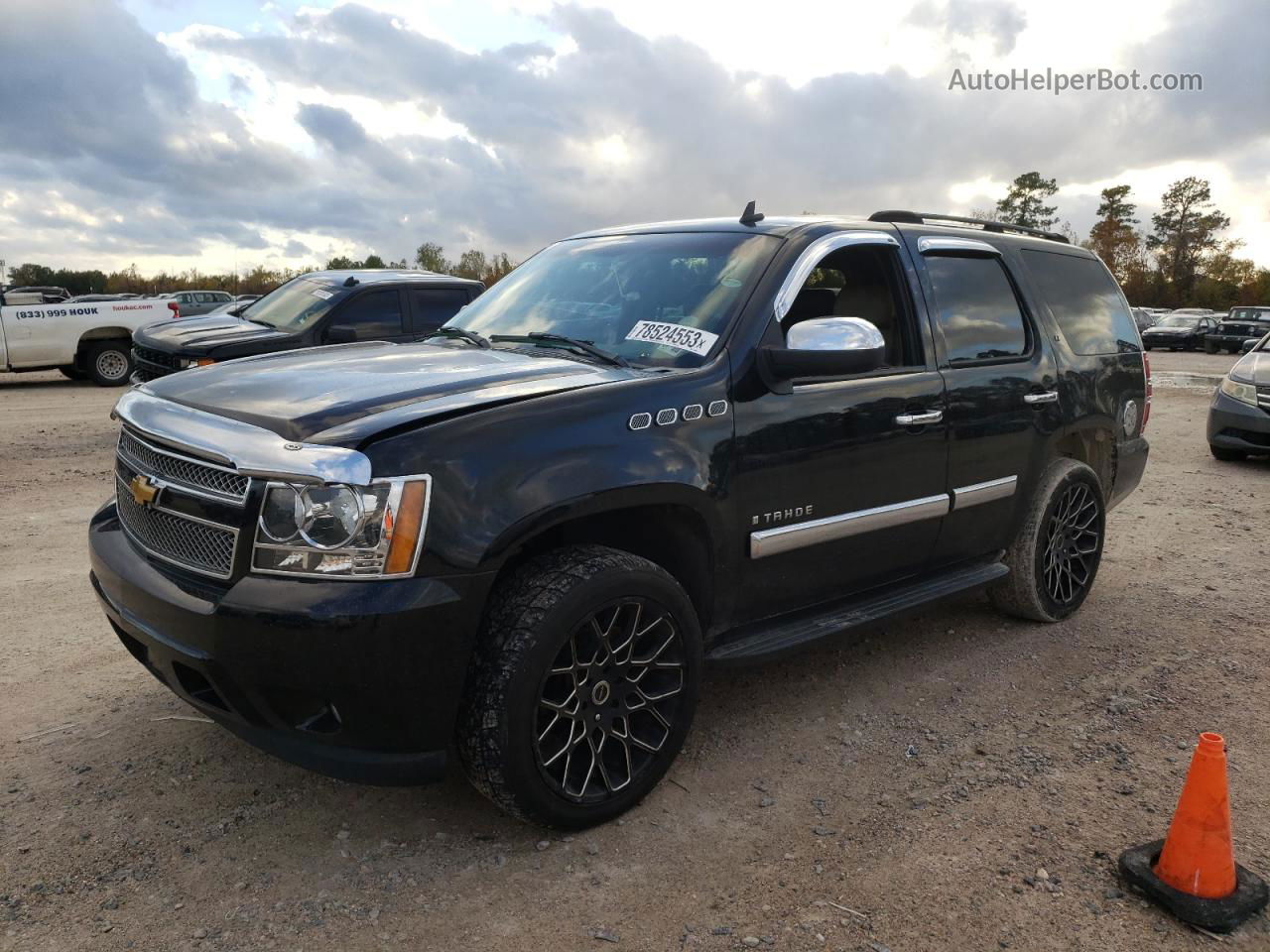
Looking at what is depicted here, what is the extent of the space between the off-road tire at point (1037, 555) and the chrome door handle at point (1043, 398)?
1.14 feet

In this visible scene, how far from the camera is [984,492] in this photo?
171 inches

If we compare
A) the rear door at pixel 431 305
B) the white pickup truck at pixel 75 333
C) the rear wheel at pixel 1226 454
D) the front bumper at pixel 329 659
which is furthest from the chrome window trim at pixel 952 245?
the white pickup truck at pixel 75 333

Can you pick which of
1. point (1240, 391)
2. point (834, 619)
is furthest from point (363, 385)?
point (1240, 391)

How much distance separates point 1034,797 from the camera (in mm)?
3324

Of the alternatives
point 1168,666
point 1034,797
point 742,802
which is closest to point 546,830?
point 742,802

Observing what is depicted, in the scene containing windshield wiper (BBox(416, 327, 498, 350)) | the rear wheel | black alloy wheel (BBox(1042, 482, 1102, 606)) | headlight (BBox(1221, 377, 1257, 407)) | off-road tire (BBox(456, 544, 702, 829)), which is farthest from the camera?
the rear wheel

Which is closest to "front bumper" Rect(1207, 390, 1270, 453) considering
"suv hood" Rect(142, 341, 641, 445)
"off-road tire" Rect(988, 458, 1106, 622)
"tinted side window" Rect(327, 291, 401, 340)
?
"off-road tire" Rect(988, 458, 1106, 622)

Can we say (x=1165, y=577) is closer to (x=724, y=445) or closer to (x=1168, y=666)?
(x=1168, y=666)

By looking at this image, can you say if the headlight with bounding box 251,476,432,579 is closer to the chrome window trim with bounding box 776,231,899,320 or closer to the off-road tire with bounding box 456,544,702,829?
the off-road tire with bounding box 456,544,702,829

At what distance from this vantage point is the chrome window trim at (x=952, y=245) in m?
4.33

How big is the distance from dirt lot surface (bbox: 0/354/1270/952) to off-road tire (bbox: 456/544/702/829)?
0.78ft

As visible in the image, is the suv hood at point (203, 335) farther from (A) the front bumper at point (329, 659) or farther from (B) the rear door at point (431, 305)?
(A) the front bumper at point (329, 659)

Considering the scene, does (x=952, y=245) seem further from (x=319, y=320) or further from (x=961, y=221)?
(x=319, y=320)

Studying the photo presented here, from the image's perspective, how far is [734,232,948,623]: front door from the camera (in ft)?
11.3
